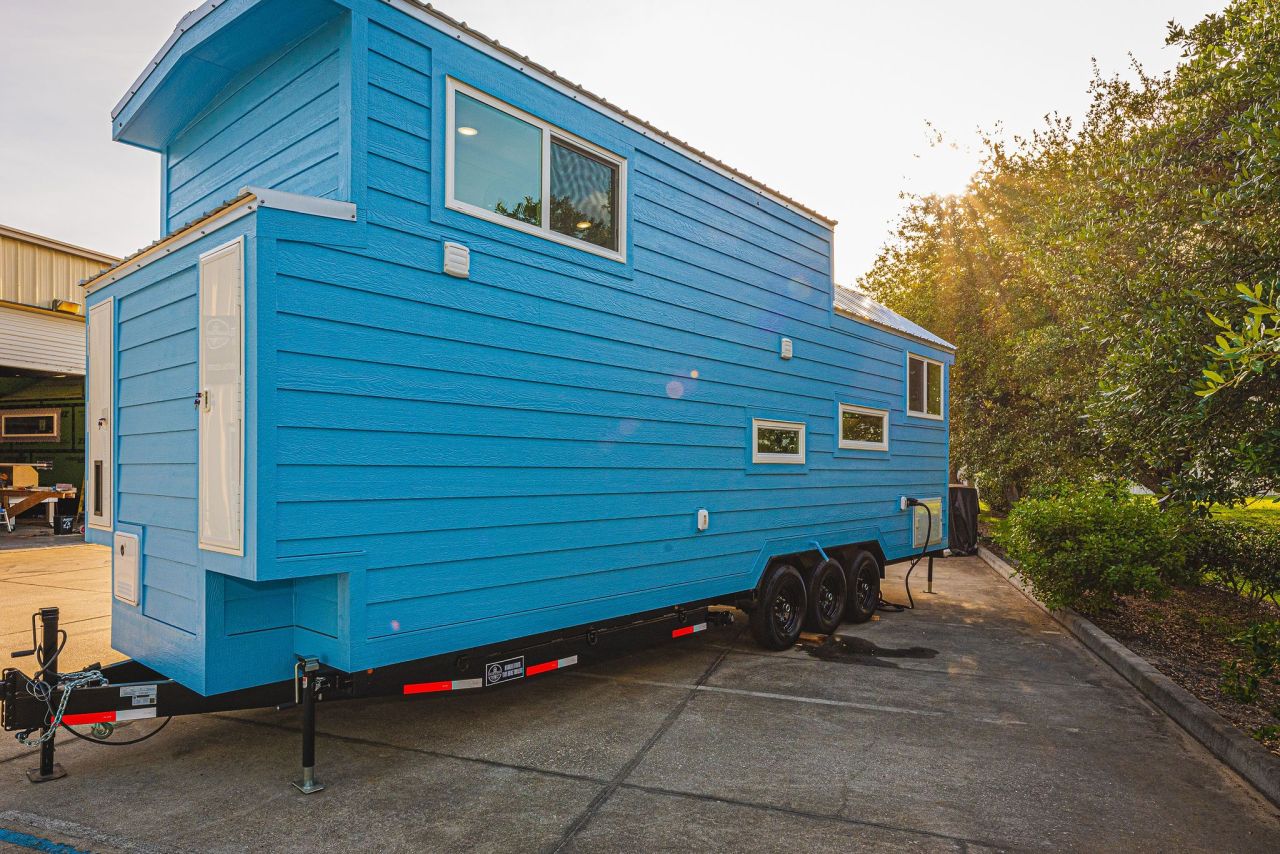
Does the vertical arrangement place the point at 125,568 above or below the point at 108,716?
above

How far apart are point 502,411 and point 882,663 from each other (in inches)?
178

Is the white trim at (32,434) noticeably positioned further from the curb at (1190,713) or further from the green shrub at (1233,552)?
the green shrub at (1233,552)

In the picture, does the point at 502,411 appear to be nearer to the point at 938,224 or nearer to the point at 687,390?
the point at 687,390

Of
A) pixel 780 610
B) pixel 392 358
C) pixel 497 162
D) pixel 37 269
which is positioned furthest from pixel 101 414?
pixel 37 269

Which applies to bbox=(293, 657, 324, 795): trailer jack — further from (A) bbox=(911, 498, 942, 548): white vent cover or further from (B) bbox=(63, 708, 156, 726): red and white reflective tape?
(A) bbox=(911, 498, 942, 548): white vent cover

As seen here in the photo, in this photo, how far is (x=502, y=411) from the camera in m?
4.49

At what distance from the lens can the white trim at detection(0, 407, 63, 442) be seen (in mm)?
21000

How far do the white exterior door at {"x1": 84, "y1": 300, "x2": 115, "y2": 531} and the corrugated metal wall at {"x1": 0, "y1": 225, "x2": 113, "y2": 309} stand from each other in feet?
44.9

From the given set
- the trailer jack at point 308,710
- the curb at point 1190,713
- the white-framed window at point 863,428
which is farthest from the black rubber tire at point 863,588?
the trailer jack at point 308,710

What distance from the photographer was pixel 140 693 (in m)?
3.81

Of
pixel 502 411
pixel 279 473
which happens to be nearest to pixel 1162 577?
pixel 502 411

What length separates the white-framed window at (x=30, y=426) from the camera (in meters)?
21.1

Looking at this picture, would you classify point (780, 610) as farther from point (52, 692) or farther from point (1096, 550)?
point (52, 692)

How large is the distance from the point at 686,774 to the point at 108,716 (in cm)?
305
